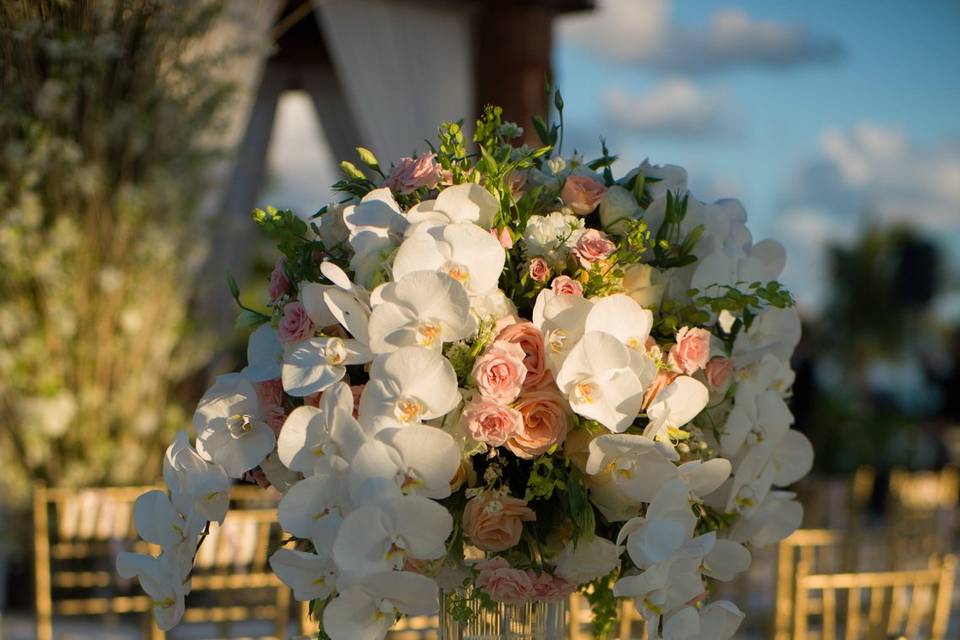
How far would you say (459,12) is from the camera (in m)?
6.24

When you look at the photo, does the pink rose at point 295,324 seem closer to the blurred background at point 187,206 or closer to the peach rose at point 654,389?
the blurred background at point 187,206

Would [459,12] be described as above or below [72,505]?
above

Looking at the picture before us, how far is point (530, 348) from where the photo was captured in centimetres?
101

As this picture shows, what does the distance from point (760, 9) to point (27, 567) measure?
16.8m

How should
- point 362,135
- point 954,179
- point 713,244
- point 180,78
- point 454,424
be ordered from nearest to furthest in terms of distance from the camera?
point 454,424 → point 713,244 → point 180,78 → point 362,135 → point 954,179

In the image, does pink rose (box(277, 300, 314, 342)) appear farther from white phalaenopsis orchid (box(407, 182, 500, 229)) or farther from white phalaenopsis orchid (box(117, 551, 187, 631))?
white phalaenopsis orchid (box(117, 551, 187, 631))

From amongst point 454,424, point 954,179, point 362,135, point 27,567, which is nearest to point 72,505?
point 27,567

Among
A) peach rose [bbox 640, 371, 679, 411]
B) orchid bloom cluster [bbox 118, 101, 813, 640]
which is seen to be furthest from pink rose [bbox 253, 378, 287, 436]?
peach rose [bbox 640, 371, 679, 411]

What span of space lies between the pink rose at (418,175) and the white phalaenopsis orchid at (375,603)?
37 cm

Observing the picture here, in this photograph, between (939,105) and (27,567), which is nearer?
(27,567)

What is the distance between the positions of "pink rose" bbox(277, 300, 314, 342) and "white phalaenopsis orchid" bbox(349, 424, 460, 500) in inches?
6.3

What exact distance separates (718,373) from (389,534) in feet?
1.18

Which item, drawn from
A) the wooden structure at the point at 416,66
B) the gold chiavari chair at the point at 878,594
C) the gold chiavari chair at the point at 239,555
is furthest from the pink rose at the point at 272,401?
the wooden structure at the point at 416,66

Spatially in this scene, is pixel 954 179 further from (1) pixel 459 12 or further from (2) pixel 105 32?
(2) pixel 105 32
